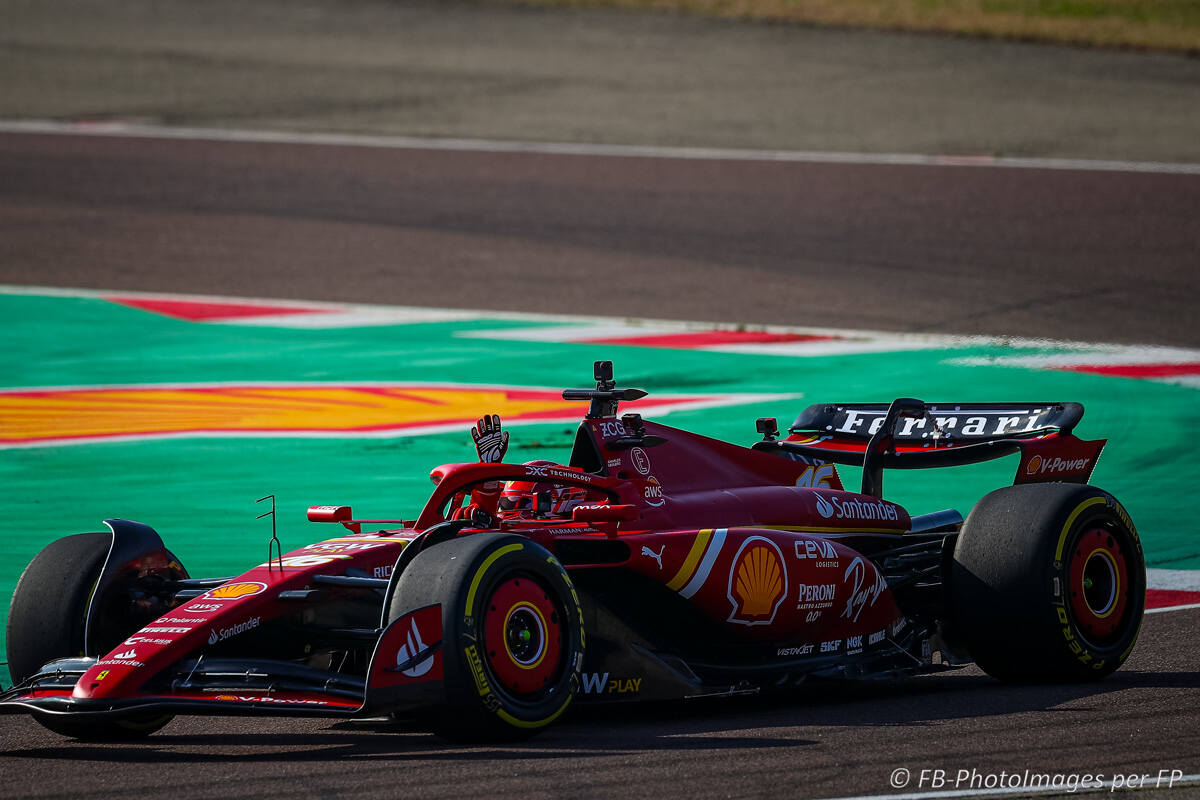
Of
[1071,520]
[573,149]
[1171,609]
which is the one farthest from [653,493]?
[573,149]

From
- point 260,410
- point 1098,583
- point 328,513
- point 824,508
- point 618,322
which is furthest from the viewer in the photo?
point 618,322

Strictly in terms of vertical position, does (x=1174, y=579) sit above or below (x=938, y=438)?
below

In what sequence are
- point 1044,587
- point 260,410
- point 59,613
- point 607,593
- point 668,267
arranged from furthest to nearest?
point 668,267 → point 260,410 → point 1044,587 → point 607,593 → point 59,613

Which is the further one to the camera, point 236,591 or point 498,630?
point 236,591

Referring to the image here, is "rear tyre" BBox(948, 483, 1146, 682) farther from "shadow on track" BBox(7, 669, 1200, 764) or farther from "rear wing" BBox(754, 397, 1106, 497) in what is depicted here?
"rear wing" BBox(754, 397, 1106, 497)

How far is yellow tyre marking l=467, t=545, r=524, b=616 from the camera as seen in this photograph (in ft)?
21.4

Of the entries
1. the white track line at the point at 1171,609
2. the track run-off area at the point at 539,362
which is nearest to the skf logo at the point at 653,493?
the track run-off area at the point at 539,362

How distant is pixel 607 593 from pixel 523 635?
0.74 metres

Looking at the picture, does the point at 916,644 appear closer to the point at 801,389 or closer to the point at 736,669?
the point at 736,669

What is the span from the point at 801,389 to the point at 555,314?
324 centimetres

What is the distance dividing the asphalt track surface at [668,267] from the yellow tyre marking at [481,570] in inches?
19.8

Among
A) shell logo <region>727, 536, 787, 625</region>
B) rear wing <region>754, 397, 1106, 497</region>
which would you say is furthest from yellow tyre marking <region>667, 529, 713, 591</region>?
rear wing <region>754, 397, 1106, 497</region>

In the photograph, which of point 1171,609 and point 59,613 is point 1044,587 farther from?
point 59,613

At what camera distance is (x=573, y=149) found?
23.0 meters
